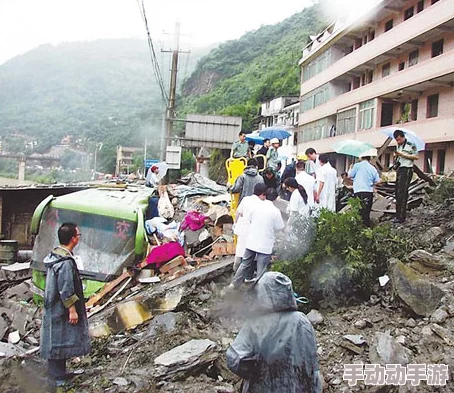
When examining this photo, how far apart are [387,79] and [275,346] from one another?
25.5 meters

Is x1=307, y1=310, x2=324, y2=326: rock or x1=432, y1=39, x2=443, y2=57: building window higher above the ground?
x1=432, y1=39, x2=443, y2=57: building window

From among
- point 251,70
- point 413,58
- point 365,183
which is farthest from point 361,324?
Answer: point 251,70

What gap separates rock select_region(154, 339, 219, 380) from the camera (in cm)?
521

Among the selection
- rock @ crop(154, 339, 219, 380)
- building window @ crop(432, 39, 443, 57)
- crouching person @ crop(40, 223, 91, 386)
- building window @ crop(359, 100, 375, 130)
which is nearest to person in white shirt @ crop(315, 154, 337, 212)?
rock @ crop(154, 339, 219, 380)

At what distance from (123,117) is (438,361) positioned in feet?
322

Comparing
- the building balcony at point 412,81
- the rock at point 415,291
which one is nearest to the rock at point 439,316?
the rock at point 415,291

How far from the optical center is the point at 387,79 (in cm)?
2656

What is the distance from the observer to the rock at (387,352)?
5070 mm

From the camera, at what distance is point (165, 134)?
2455 cm

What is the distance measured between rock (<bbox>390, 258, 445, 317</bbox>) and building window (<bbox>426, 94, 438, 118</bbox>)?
777 inches

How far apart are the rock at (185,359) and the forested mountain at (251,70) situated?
174 ft

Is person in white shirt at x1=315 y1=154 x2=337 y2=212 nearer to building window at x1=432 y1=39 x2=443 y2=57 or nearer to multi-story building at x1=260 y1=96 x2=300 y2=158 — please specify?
building window at x1=432 y1=39 x2=443 y2=57

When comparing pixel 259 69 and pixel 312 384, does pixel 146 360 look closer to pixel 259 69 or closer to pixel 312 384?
pixel 312 384

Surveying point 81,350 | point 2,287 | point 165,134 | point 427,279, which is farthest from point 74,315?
point 165,134
